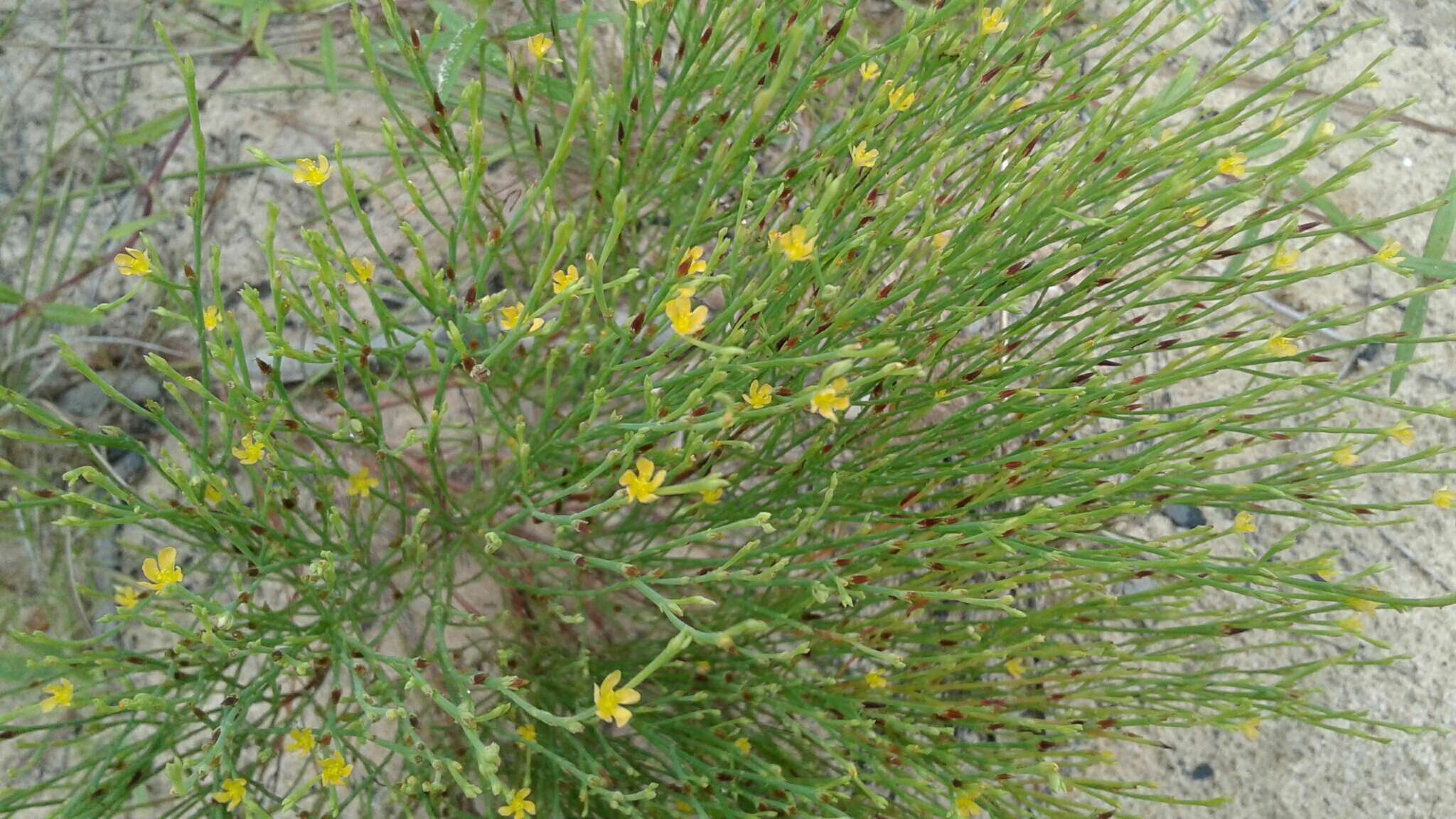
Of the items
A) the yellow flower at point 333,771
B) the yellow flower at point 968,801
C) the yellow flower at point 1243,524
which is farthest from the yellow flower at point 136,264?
the yellow flower at point 1243,524

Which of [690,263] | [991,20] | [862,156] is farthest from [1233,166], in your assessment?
[690,263]

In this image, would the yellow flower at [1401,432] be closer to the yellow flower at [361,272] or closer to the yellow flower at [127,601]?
the yellow flower at [361,272]

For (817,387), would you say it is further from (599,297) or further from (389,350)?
(389,350)

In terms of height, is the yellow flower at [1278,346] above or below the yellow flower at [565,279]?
below

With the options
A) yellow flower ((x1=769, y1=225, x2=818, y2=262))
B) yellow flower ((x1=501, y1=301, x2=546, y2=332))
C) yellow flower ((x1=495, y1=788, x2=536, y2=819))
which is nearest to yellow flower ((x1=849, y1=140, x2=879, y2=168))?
yellow flower ((x1=769, y1=225, x2=818, y2=262))

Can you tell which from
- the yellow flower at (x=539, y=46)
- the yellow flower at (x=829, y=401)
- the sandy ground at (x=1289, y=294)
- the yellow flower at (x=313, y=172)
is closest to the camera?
the yellow flower at (x=829, y=401)

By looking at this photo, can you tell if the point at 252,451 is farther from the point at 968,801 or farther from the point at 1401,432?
the point at 1401,432

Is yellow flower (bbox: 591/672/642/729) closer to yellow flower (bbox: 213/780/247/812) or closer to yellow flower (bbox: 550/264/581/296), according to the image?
yellow flower (bbox: 550/264/581/296)
